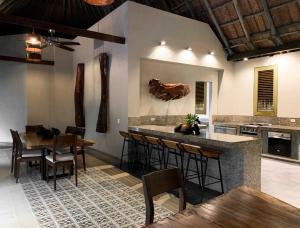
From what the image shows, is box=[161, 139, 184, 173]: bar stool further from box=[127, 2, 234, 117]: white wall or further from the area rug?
box=[127, 2, 234, 117]: white wall

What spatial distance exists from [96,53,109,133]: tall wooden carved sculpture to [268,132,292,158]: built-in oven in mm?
4523

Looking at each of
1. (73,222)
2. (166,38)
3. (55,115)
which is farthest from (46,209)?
(55,115)

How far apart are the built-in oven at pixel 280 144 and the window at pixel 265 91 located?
1.08m

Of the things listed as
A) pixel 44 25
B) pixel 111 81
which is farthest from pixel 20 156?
pixel 111 81

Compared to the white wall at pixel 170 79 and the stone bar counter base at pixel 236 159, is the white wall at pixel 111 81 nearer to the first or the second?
the white wall at pixel 170 79

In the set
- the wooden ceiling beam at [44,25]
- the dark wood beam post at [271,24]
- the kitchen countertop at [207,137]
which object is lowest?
the kitchen countertop at [207,137]

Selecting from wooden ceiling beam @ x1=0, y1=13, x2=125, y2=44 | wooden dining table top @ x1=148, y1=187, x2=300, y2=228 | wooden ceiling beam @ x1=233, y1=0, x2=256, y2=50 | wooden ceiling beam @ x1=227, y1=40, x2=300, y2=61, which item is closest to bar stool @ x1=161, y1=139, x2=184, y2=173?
wooden dining table top @ x1=148, y1=187, x2=300, y2=228

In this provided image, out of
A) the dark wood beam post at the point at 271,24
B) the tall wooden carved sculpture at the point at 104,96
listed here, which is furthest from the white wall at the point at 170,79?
the dark wood beam post at the point at 271,24

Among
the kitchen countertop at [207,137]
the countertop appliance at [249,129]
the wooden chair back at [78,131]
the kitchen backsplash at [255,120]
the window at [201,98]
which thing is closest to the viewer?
the kitchen countertop at [207,137]

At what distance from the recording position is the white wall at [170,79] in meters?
6.41

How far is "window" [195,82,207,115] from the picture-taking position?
7766 millimetres

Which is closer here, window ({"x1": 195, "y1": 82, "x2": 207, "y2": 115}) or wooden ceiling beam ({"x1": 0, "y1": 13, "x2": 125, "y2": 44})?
wooden ceiling beam ({"x1": 0, "y1": 13, "x2": 125, "y2": 44})

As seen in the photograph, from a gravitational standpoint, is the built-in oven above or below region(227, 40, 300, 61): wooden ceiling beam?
below

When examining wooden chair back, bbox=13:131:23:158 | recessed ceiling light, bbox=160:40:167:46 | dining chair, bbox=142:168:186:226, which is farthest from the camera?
recessed ceiling light, bbox=160:40:167:46
